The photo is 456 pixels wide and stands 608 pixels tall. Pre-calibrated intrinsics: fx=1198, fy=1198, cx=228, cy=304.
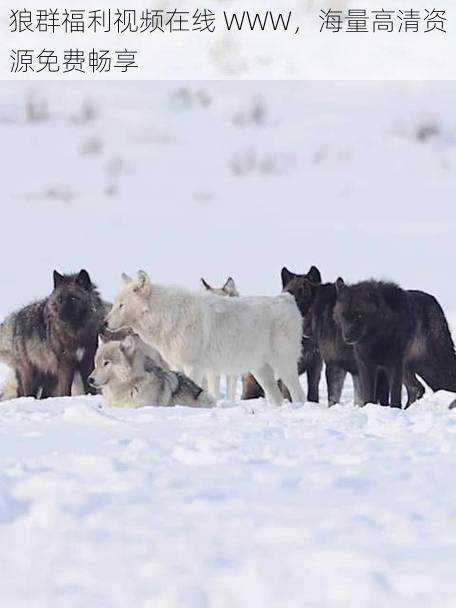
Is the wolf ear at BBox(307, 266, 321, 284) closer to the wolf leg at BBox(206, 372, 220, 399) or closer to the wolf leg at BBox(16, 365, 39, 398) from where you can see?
the wolf leg at BBox(206, 372, 220, 399)

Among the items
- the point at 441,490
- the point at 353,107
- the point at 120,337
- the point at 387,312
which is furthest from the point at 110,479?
the point at 353,107

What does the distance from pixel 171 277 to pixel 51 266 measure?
2.22m

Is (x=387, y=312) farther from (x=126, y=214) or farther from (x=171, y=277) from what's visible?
(x=126, y=214)

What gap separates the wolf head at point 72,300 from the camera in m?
10.9

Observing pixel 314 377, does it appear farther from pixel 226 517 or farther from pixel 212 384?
pixel 226 517

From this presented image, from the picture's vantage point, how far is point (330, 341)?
35.3 feet

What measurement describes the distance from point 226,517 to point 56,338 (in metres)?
6.52

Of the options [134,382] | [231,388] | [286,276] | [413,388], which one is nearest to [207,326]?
[134,382]

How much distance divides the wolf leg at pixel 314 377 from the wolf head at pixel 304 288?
0.51 metres

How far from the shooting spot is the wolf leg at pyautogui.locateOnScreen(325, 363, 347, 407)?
10.8m

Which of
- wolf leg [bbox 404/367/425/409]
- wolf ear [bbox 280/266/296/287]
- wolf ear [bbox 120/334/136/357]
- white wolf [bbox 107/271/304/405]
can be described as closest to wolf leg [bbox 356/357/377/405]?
white wolf [bbox 107/271/304/405]

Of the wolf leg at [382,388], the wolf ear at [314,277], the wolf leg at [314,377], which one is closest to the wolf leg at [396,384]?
the wolf leg at [382,388]

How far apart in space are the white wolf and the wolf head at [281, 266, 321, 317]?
1.17 ft

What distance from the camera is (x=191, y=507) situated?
4836 mm
